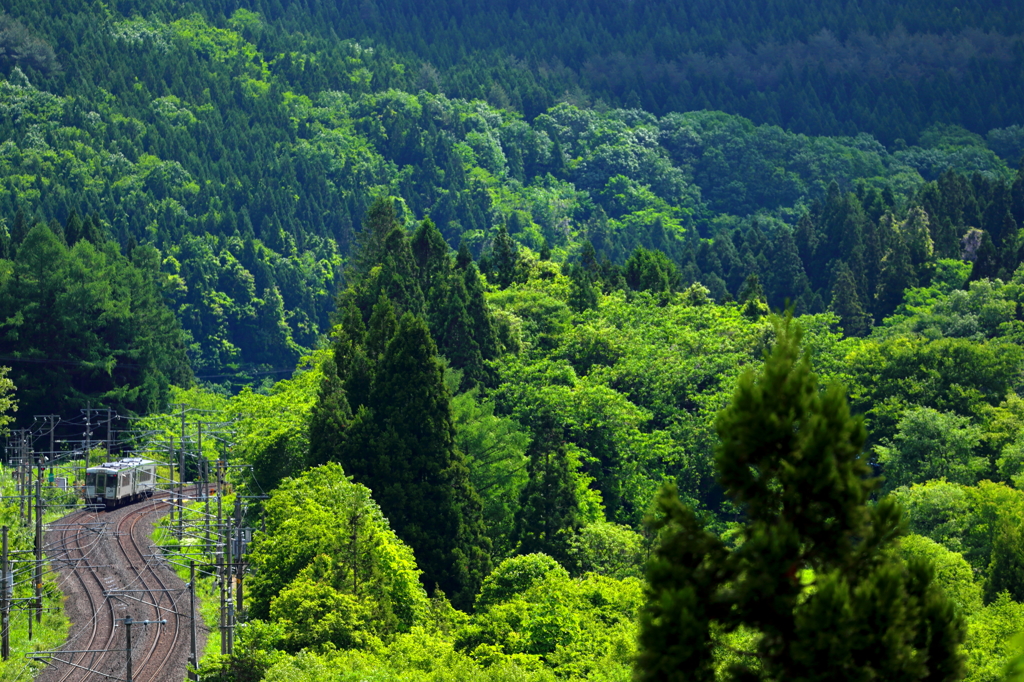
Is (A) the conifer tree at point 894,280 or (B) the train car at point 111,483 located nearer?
(B) the train car at point 111,483

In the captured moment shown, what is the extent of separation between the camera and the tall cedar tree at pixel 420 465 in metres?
72.2

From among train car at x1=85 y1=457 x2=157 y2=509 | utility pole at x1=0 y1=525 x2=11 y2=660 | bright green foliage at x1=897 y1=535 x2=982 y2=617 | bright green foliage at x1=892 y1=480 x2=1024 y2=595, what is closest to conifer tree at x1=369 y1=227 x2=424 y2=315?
train car at x1=85 y1=457 x2=157 y2=509

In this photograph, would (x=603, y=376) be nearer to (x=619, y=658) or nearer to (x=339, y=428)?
(x=339, y=428)

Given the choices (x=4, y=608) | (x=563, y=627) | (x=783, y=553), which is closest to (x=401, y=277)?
(x=563, y=627)

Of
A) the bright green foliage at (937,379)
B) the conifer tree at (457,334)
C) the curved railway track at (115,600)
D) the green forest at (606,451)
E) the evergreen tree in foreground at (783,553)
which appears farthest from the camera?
the conifer tree at (457,334)

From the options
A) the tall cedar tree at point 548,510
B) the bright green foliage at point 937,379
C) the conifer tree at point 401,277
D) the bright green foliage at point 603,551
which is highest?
the conifer tree at point 401,277

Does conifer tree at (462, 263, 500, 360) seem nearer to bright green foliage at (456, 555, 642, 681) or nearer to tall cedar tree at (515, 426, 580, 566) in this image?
tall cedar tree at (515, 426, 580, 566)

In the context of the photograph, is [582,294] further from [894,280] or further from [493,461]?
[894,280]

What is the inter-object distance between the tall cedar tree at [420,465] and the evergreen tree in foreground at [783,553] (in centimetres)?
5221

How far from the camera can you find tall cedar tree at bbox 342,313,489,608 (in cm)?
7225

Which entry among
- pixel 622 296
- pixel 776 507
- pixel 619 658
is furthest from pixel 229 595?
pixel 622 296

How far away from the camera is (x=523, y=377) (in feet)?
320

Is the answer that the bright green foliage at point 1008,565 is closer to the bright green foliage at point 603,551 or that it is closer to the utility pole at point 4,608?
the bright green foliage at point 603,551

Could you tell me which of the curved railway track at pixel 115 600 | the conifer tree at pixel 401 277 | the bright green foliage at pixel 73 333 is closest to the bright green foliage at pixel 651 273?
the conifer tree at pixel 401 277
